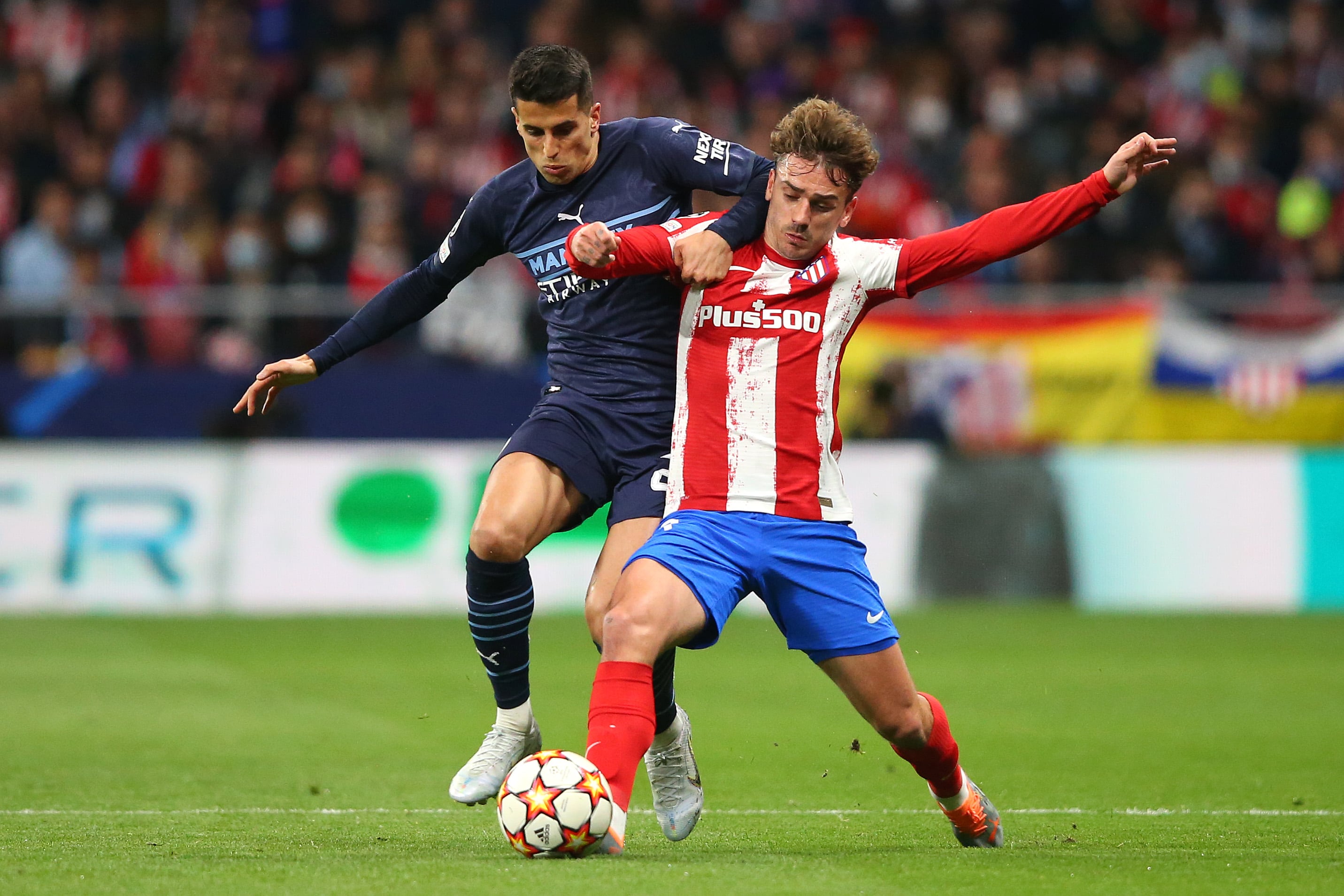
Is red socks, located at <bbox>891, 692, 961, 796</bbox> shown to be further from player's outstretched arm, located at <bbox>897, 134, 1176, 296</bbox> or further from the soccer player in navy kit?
player's outstretched arm, located at <bbox>897, 134, 1176, 296</bbox>

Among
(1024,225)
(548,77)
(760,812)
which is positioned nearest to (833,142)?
(1024,225)

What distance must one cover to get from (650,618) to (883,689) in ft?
2.38

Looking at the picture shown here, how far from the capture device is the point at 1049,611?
13297 mm

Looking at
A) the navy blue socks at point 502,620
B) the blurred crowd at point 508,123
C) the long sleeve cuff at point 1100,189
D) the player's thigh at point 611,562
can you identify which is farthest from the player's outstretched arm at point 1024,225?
the blurred crowd at point 508,123

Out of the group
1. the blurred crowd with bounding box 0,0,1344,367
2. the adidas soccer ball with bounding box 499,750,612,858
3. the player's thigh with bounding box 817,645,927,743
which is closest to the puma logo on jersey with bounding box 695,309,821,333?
the player's thigh with bounding box 817,645,927,743

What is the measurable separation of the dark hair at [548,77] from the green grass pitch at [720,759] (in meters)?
2.26

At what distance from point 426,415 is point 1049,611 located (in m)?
5.04

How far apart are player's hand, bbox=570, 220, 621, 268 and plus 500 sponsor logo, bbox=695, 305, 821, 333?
0.40 meters

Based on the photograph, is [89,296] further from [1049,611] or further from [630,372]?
[630,372]

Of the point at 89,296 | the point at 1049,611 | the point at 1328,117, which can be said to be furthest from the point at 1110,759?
the point at 1328,117

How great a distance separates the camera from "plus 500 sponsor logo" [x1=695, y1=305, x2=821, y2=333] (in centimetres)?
543

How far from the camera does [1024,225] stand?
5406 millimetres

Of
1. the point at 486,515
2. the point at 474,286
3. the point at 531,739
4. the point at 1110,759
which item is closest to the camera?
the point at 486,515

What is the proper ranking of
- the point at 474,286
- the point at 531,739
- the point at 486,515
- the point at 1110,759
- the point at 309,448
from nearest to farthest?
the point at 486,515 < the point at 531,739 < the point at 1110,759 < the point at 309,448 < the point at 474,286
